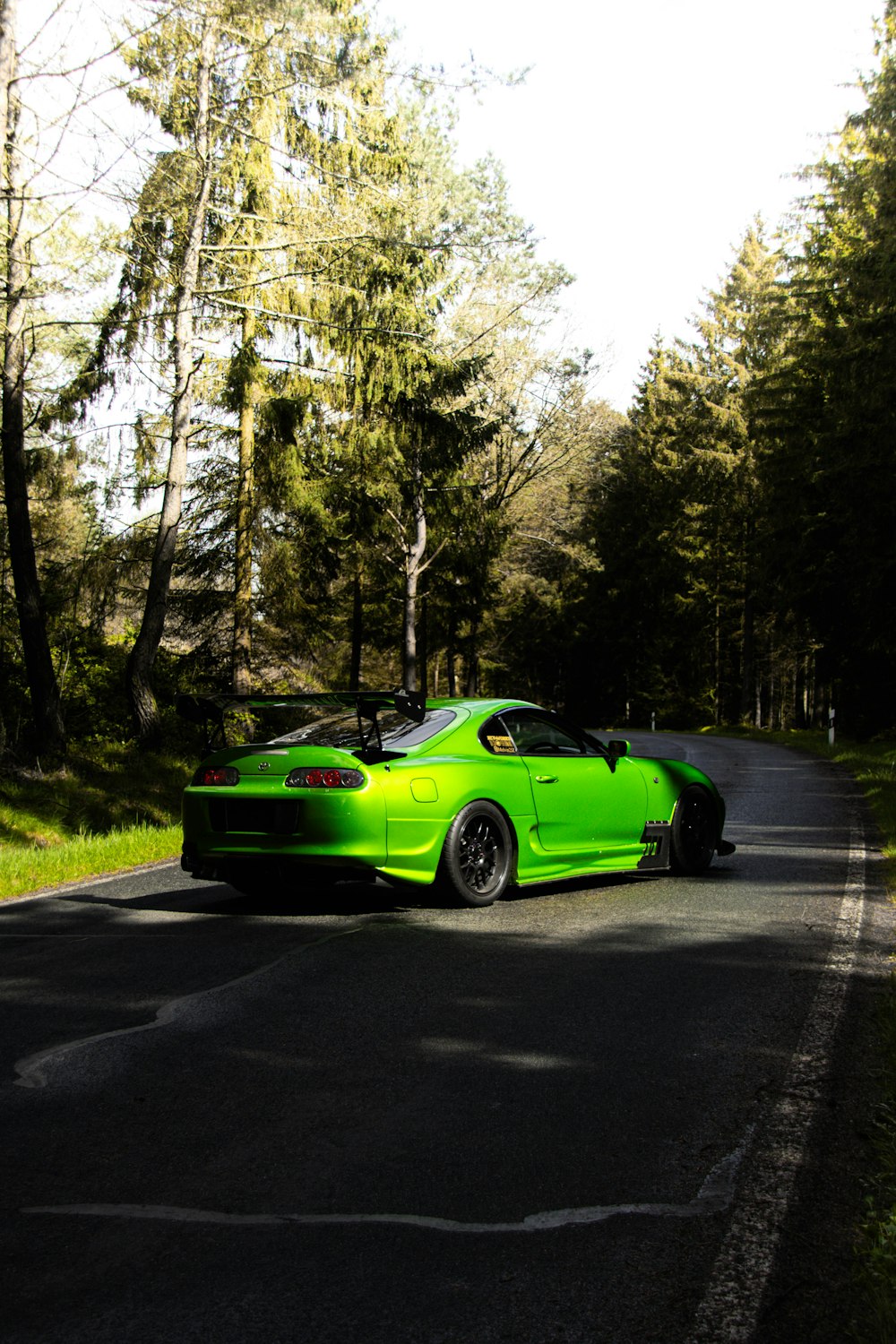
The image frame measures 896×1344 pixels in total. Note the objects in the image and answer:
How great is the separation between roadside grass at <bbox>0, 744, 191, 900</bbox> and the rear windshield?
2685 mm

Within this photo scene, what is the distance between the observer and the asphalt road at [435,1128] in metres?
2.95

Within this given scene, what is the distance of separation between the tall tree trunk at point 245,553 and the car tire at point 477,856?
16.8 m

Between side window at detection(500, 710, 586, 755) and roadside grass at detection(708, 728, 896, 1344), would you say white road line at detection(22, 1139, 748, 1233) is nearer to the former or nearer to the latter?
roadside grass at detection(708, 728, 896, 1344)

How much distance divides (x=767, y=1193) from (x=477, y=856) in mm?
4908

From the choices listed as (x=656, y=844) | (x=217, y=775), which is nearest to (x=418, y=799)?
(x=217, y=775)

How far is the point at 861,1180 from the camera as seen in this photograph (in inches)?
145

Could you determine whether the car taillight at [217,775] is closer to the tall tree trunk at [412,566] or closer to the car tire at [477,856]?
the car tire at [477,856]

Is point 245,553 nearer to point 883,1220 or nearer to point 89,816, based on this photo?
point 89,816

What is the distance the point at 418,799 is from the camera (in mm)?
8070

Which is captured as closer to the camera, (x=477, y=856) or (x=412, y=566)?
(x=477, y=856)

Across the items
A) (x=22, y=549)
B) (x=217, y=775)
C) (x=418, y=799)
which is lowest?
(x=418, y=799)

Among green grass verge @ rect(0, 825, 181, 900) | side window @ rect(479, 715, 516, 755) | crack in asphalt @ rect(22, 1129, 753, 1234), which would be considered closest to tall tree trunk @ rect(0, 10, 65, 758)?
green grass verge @ rect(0, 825, 181, 900)

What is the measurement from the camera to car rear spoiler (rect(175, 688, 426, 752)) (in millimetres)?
8023

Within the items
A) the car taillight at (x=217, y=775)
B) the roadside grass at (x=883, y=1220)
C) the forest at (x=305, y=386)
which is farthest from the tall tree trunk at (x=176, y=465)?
the roadside grass at (x=883, y=1220)
